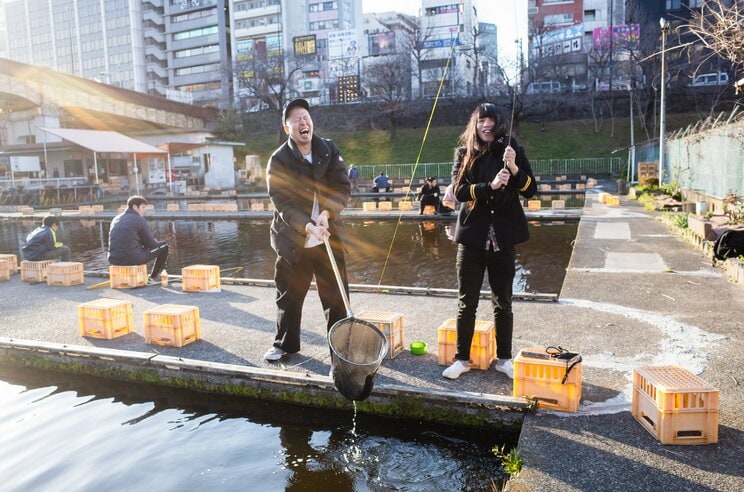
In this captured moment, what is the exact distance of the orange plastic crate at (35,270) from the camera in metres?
9.93

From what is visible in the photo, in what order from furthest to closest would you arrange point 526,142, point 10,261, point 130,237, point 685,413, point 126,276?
1. point 526,142
2. point 10,261
3. point 130,237
4. point 126,276
5. point 685,413

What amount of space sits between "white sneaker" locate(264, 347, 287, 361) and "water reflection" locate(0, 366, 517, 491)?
0.47 meters

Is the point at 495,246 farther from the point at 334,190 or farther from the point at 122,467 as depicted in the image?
the point at 122,467

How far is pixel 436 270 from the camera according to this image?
38.6ft

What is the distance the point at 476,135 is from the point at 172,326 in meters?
3.61

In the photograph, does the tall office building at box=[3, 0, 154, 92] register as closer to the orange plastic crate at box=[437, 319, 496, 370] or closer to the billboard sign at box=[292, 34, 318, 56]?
the billboard sign at box=[292, 34, 318, 56]

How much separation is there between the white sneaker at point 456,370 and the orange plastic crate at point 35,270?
26.5ft

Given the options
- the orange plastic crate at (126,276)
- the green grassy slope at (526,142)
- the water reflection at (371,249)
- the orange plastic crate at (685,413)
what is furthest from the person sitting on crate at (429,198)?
the green grassy slope at (526,142)

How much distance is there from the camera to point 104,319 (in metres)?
6.27

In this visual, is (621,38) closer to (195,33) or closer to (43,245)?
(43,245)

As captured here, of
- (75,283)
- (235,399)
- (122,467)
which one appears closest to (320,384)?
(235,399)

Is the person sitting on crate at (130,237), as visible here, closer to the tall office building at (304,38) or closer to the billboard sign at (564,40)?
the billboard sign at (564,40)

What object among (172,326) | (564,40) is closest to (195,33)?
(564,40)

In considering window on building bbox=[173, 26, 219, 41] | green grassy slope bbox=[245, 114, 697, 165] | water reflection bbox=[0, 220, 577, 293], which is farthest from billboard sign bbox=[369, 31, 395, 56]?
water reflection bbox=[0, 220, 577, 293]
